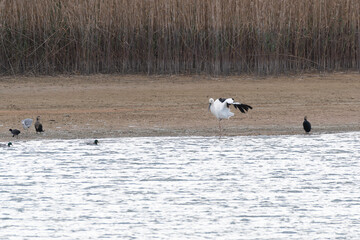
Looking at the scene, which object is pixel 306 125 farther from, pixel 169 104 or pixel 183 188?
pixel 183 188

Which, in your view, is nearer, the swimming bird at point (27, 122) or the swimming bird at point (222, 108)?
the swimming bird at point (27, 122)

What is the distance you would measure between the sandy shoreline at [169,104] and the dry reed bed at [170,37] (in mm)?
555

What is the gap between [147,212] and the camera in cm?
873

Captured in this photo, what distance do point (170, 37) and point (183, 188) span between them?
31.4 feet

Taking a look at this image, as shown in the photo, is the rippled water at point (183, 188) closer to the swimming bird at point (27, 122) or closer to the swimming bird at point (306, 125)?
the swimming bird at point (306, 125)

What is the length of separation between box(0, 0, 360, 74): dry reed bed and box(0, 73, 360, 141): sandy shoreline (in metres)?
0.56

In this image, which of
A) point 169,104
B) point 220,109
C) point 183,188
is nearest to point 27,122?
point 220,109

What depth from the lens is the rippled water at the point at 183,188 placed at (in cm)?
Result: 811

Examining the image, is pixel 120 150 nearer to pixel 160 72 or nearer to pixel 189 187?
pixel 189 187

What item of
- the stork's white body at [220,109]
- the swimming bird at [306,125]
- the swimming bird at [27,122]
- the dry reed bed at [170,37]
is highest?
the dry reed bed at [170,37]

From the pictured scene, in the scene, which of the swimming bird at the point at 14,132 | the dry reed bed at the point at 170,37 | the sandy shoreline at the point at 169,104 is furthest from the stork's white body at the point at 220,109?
the dry reed bed at the point at 170,37

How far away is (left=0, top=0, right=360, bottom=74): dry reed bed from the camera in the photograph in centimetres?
1892

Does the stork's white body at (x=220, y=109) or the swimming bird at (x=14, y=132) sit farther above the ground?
the stork's white body at (x=220, y=109)

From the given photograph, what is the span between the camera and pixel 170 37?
1909 centimetres
